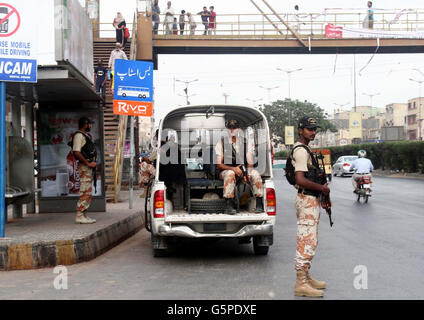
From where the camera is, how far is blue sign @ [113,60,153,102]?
12969 millimetres

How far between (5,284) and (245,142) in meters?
4.50

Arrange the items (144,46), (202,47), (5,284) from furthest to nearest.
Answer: (202,47)
(144,46)
(5,284)

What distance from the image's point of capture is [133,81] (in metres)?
13.1

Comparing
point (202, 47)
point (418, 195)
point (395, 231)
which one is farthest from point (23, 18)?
point (202, 47)

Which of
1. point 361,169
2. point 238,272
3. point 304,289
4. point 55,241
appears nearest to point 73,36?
point 55,241

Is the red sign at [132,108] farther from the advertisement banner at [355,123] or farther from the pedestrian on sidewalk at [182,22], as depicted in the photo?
the advertisement banner at [355,123]

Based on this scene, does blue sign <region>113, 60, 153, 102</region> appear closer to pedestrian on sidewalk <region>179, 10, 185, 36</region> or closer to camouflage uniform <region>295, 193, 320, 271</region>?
camouflage uniform <region>295, 193, 320, 271</region>

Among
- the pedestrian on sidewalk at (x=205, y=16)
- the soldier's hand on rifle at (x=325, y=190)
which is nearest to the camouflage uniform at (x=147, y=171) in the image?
the soldier's hand on rifle at (x=325, y=190)

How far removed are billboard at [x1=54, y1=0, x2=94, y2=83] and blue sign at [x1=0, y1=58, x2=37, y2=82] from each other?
63 centimetres

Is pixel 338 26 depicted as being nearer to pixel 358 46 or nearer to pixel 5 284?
pixel 358 46

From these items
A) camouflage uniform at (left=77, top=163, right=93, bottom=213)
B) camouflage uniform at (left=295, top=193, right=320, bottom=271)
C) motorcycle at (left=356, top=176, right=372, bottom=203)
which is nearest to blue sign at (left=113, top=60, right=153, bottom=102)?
camouflage uniform at (left=77, top=163, right=93, bottom=213)

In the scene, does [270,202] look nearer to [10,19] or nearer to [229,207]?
[229,207]

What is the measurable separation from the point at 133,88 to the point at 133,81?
167 millimetres

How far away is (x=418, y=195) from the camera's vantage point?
2052 cm
